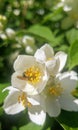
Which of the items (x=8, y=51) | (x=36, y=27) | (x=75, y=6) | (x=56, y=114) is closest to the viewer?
(x=56, y=114)

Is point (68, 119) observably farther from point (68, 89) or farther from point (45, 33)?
point (45, 33)

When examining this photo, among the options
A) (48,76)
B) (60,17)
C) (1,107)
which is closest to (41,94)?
(48,76)

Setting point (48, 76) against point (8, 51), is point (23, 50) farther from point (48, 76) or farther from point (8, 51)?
point (48, 76)

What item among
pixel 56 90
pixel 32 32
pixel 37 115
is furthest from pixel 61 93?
pixel 32 32

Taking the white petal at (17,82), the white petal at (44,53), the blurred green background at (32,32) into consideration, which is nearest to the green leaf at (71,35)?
the blurred green background at (32,32)

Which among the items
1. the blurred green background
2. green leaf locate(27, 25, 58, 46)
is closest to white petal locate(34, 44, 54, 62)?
the blurred green background

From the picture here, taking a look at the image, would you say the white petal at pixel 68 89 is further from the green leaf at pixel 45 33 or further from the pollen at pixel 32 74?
the green leaf at pixel 45 33

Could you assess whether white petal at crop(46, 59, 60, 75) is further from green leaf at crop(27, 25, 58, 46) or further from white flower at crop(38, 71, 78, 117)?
green leaf at crop(27, 25, 58, 46)
